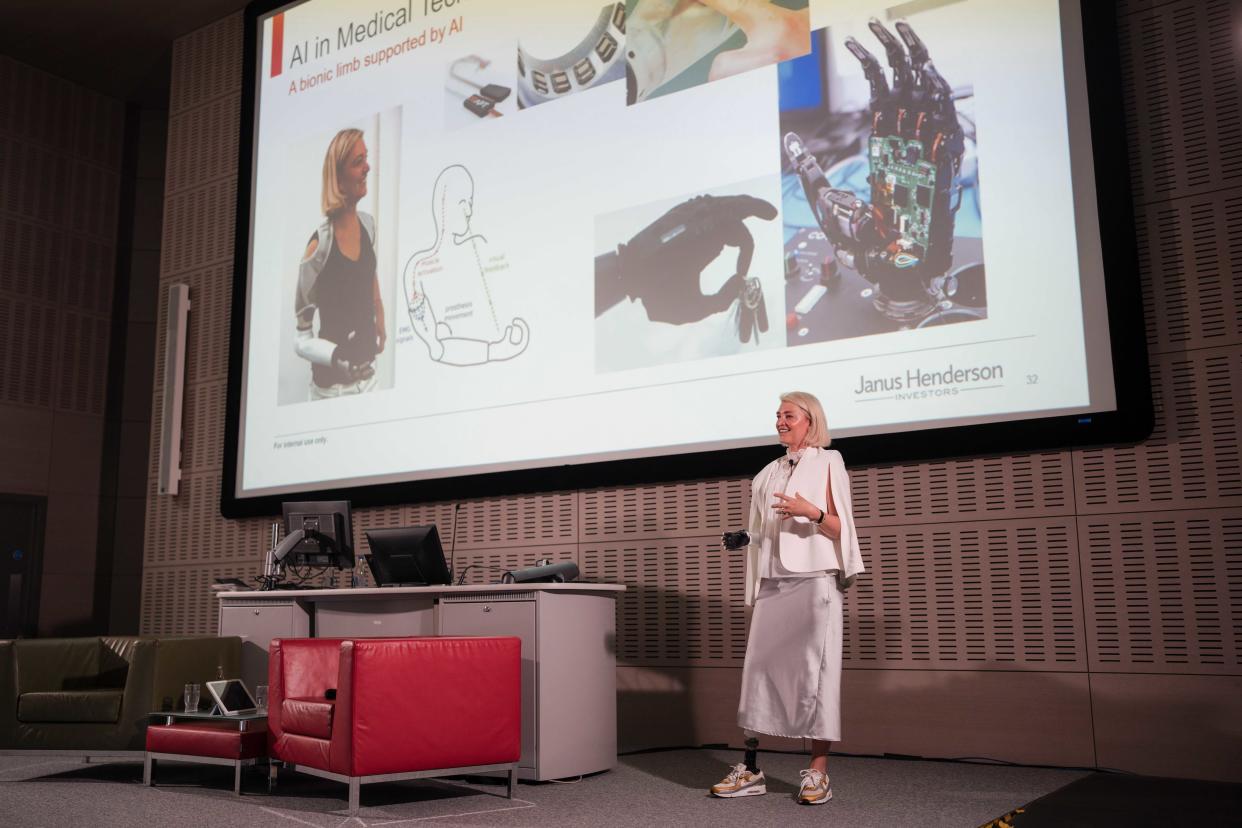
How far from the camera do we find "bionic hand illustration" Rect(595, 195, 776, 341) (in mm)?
5098

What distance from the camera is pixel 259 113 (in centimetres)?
731

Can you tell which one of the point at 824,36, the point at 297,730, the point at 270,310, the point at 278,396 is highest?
the point at 824,36

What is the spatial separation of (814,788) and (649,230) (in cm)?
288

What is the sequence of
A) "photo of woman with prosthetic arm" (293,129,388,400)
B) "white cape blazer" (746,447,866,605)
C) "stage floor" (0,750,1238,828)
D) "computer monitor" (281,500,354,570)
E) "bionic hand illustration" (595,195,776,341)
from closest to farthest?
"stage floor" (0,750,1238,828), "white cape blazer" (746,447,866,605), "bionic hand illustration" (595,195,776,341), "computer monitor" (281,500,354,570), "photo of woman with prosthetic arm" (293,129,388,400)

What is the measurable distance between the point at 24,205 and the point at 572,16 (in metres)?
5.22

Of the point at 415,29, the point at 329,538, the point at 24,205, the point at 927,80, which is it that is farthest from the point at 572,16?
the point at 24,205

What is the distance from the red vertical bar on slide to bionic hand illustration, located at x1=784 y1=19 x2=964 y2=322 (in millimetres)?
4145

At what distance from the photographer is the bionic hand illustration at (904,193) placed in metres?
4.66

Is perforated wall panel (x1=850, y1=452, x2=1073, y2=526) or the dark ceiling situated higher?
the dark ceiling

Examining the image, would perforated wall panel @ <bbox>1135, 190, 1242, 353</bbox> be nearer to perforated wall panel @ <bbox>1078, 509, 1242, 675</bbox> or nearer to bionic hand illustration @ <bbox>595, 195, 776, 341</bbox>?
perforated wall panel @ <bbox>1078, 509, 1242, 675</bbox>

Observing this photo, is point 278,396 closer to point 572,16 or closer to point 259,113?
point 259,113

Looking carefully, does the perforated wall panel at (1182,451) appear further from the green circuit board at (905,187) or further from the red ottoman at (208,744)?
the red ottoman at (208,744)

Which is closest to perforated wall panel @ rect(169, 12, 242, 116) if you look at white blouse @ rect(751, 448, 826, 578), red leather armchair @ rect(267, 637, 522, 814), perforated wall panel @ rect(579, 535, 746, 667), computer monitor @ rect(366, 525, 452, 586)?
computer monitor @ rect(366, 525, 452, 586)

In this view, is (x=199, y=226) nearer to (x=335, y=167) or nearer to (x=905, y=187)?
(x=335, y=167)
